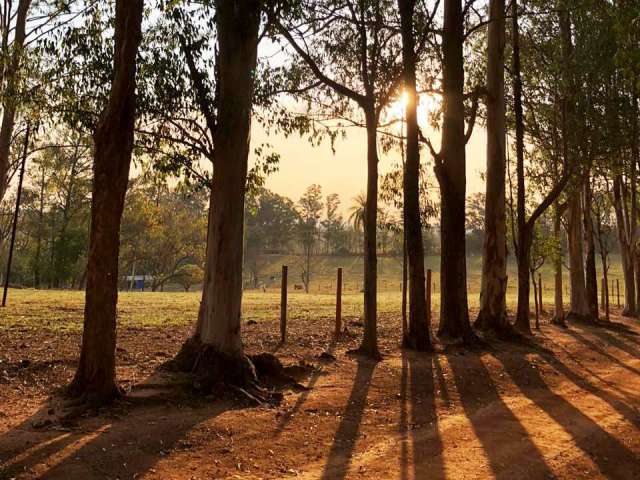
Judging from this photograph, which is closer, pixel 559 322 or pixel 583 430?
pixel 583 430

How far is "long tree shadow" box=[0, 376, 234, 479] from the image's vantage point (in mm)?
5168

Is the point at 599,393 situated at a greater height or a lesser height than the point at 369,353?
lesser

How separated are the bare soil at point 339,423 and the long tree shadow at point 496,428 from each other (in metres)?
0.02

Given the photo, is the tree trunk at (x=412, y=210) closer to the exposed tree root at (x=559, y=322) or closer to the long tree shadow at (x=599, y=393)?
the long tree shadow at (x=599, y=393)

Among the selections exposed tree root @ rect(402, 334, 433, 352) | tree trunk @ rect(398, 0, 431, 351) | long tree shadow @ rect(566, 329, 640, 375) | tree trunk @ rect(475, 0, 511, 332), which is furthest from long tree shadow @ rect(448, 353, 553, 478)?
tree trunk @ rect(475, 0, 511, 332)

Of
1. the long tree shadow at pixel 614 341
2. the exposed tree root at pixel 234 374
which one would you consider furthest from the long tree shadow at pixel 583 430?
the long tree shadow at pixel 614 341

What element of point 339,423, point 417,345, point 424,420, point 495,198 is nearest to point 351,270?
point 495,198

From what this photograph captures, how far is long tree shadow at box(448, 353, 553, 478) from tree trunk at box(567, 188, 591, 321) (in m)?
12.2

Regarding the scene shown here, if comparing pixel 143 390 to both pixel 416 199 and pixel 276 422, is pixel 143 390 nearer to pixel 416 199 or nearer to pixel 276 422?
pixel 276 422

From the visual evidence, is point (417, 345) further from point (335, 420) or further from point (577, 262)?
point (577, 262)

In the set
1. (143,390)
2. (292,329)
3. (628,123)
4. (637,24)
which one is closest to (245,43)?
(143,390)

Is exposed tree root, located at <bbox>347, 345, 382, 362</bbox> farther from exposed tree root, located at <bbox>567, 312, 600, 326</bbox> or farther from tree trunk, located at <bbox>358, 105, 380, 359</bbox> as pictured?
exposed tree root, located at <bbox>567, 312, 600, 326</bbox>

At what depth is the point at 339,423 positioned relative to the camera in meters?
7.27

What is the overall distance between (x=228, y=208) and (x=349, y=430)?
3551 mm
